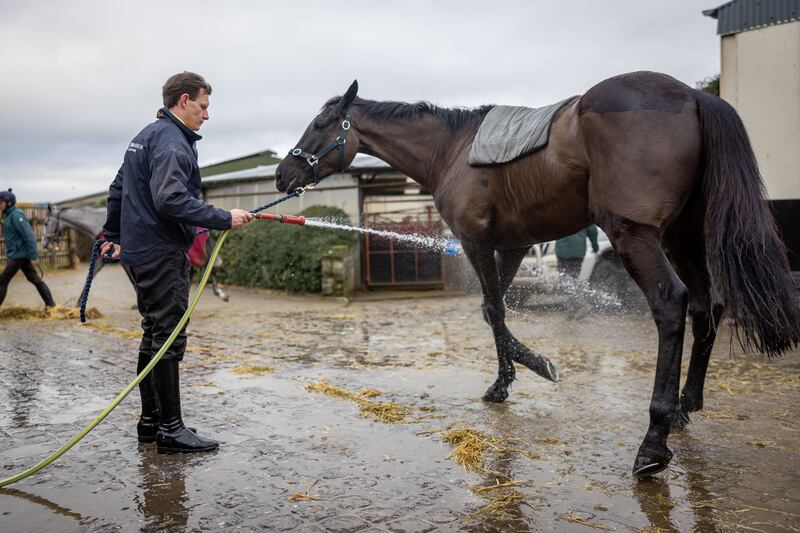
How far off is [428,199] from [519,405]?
1112 cm

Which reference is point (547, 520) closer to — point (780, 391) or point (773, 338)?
point (773, 338)

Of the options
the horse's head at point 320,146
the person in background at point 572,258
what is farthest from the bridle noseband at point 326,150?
the person in background at point 572,258

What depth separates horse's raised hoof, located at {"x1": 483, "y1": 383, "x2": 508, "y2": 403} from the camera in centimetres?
493

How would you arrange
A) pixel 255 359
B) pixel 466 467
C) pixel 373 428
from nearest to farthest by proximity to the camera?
pixel 466 467 → pixel 373 428 → pixel 255 359

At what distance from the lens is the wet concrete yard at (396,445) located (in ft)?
9.69

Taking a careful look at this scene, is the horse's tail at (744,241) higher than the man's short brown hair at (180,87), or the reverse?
the man's short brown hair at (180,87)

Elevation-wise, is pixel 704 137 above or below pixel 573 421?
above

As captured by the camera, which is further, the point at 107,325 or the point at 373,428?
the point at 107,325

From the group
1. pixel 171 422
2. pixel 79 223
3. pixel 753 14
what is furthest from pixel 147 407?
pixel 79 223

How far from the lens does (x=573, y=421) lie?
14.4 feet

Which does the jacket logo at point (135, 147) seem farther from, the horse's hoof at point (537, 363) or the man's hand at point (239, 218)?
the horse's hoof at point (537, 363)

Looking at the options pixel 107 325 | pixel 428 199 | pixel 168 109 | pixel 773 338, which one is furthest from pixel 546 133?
pixel 428 199

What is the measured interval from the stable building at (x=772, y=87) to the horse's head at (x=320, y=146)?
579 cm

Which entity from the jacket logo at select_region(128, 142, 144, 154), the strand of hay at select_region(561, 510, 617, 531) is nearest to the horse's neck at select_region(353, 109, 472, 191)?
the jacket logo at select_region(128, 142, 144, 154)
